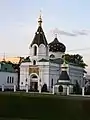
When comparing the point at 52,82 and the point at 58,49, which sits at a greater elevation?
the point at 58,49

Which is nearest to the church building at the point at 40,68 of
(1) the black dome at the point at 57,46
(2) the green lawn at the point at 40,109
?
(1) the black dome at the point at 57,46

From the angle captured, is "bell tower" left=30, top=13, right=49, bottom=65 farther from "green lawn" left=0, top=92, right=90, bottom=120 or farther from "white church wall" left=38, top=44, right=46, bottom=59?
"green lawn" left=0, top=92, right=90, bottom=120

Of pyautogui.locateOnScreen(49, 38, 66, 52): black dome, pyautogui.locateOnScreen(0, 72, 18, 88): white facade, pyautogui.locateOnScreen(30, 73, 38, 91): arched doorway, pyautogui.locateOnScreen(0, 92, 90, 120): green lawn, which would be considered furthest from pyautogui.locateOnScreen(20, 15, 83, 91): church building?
pyautogui.locateOnScreen(0, 92, 90, 120): green lawn

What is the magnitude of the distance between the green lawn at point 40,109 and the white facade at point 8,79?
48300 mm

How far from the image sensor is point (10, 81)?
2832 inches

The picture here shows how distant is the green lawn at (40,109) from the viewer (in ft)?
64.2

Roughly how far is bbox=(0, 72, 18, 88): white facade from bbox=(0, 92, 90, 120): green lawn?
48.3 m

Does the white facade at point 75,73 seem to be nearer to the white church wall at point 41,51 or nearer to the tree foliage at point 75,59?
the white church wall at point 41,51

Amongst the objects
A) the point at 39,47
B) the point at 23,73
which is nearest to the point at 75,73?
the point at 39,47

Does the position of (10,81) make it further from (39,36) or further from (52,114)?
(52,114)

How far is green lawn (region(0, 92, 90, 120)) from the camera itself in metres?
19.6

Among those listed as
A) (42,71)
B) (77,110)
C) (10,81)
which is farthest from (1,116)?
(10,81)

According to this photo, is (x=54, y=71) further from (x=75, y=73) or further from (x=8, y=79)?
(x=8, y=79)

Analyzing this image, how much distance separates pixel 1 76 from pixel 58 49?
13830 millimetres
